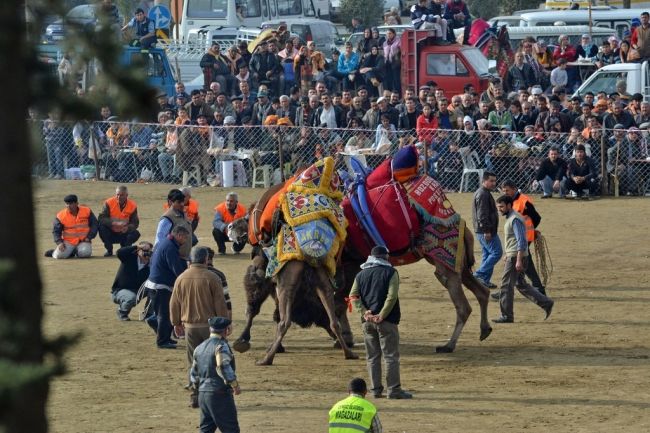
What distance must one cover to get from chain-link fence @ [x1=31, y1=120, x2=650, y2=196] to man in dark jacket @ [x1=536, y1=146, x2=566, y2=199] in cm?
2

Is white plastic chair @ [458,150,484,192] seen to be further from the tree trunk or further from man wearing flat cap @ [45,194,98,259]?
the tree trunk

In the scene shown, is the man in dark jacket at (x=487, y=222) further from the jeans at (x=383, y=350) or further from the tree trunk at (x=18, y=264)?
the tree trunk at (x=18, y=264)

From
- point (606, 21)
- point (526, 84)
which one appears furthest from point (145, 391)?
point (606, 21)

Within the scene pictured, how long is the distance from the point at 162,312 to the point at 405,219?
2594 mm

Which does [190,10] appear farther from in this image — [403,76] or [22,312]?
[22,312]

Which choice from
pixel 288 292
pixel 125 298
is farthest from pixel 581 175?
pixel 288 292

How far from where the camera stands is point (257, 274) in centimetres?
1328

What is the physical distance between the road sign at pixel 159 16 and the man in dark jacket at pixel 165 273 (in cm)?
1971

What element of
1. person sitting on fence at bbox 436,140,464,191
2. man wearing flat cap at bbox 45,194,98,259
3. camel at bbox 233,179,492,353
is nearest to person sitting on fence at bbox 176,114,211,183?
person sitting on fence at bbox 436,140,464,191

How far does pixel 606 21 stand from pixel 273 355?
24.8 meters

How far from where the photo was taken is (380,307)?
11148 mm

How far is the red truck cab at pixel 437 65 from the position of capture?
1219 inches

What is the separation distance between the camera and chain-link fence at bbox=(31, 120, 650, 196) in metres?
23.1

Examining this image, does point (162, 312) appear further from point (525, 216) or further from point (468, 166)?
point (468, 166)
